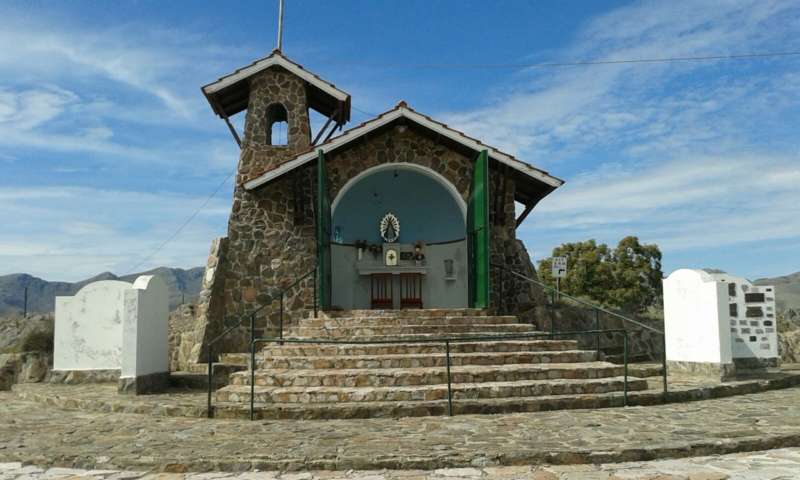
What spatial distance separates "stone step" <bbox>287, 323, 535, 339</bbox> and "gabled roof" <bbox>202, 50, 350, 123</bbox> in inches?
236

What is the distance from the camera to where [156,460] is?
5.74 m

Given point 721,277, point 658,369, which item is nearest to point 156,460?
point 658,369

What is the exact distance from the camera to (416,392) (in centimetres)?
823

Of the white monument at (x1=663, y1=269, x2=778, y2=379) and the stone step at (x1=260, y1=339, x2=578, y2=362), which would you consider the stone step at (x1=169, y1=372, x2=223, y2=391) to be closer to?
the stone step at (x1=260, y1=339, x2=578, y2=362)

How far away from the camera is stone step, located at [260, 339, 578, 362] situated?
9719 mm

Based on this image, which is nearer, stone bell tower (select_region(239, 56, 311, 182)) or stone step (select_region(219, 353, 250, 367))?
stone step (select_region(219, 353, 250, 367))

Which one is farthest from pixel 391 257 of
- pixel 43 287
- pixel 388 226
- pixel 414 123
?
pixel 43 287

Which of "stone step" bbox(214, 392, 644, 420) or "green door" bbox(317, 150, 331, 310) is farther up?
"green door" bbox(317, 150, 331, 310)

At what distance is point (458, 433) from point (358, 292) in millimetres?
8556

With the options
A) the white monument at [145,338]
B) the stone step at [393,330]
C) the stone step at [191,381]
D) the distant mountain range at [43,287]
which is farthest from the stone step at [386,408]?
the distant mountain range at [43,287]

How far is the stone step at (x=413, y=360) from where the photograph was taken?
931 centimetres

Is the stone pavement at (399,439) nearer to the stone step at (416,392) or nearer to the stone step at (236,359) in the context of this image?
the stone step at (416,392)

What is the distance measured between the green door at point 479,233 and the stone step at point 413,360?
2.53 meters

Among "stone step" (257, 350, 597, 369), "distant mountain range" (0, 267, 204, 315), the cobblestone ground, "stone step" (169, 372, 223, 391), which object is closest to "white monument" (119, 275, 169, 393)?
"stone step" (169, 372, 223, 391)
